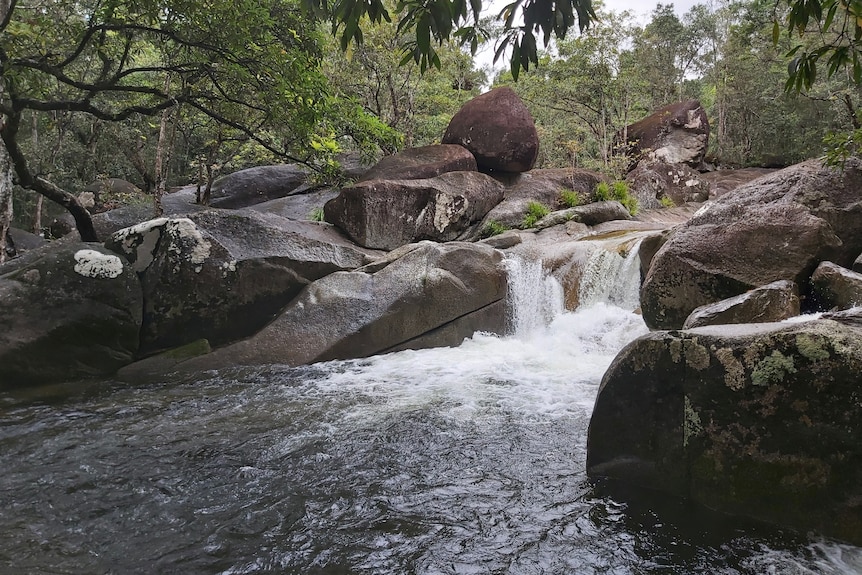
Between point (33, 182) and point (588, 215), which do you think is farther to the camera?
point (588, 215)

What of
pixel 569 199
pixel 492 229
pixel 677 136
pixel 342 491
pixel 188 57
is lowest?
pixel 342 491

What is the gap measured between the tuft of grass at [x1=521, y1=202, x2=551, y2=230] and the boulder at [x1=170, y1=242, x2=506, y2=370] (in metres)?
4.86

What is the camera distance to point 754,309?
6.17 meters

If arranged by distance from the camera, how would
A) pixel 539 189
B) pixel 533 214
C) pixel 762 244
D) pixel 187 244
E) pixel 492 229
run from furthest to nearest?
pixel 539 189, pixel 533 214, pixel 492 229, pixel 187 244, pixel 762 244

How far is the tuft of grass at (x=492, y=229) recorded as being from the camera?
14.6 metres

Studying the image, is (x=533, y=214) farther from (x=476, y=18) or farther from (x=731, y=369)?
(x=476, y=18)

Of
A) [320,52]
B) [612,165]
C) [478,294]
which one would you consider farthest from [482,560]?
[612,165]

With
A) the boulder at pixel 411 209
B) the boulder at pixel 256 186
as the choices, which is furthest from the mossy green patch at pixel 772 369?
the boulder at pixel 256 186

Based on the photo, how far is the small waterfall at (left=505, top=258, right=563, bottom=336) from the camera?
10.3m

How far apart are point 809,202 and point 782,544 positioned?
6115 millimetres

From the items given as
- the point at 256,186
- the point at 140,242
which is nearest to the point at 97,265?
the point at 140,242

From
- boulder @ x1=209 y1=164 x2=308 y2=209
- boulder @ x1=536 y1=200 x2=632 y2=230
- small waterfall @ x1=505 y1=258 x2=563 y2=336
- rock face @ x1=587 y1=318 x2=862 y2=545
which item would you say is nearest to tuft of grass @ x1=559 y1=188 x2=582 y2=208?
boulder @ x1=536 y1=200 x2=632 y2=230

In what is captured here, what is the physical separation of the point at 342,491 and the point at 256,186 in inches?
610

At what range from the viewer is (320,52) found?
31.4 feet
